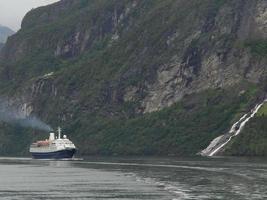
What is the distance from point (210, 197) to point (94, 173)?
69.2m

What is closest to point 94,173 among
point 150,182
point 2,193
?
point 150,182

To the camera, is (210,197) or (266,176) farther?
(266,176)

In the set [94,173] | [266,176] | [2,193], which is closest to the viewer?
[2,193]

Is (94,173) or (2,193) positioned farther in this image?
(94,173)

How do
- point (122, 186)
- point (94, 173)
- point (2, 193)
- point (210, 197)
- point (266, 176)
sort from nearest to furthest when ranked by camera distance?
point (210, 197) → point (2, 193) → point (122, 186) → point (266, 176) → point (94, 173)

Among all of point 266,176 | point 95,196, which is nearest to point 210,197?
point 95,196

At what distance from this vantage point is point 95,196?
130500 mm

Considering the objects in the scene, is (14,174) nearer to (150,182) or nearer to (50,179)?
(50,179)

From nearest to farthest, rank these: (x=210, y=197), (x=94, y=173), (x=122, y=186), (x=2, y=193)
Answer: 1. (x=210, y=197)
2. (x=2, y=193)
3. (x=122, y=186)
4. (x=94, y=173)

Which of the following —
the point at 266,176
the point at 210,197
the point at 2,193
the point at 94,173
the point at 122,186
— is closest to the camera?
the point at 210,197

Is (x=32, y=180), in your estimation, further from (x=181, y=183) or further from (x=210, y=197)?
(x=210, y=197)

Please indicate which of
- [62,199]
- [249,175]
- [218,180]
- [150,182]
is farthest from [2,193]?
[249,175]

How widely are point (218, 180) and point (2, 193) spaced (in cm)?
4215

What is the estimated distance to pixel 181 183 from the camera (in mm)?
151125
